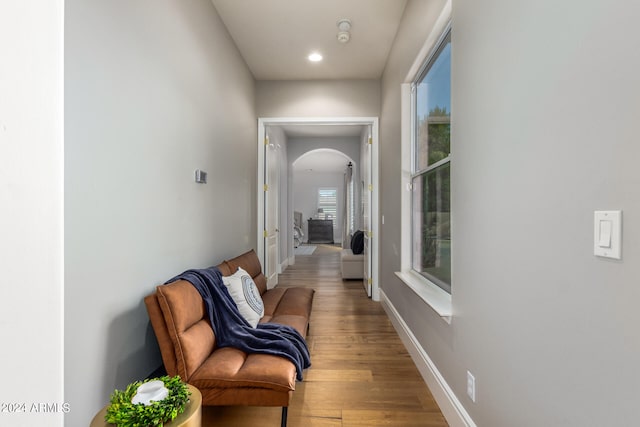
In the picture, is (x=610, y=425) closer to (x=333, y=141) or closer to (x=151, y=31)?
(x=151, y=31)

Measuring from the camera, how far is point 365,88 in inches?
166

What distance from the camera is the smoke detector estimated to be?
117 inches

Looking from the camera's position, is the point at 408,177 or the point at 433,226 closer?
the point at 433,226

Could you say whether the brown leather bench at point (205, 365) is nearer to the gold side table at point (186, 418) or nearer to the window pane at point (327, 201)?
the gold side table at point (186, 418)

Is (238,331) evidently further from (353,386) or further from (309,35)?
(309,35)

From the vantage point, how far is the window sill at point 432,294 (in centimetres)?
174

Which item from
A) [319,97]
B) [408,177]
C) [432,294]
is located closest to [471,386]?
[432,294]

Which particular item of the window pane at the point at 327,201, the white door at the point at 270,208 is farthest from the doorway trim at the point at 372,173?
the window pane at the point at 327,201

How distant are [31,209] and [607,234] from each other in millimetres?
1199

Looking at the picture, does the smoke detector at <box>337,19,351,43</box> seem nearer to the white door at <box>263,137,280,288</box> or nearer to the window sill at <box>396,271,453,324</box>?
the white door at <box>263,137,280,288</box>

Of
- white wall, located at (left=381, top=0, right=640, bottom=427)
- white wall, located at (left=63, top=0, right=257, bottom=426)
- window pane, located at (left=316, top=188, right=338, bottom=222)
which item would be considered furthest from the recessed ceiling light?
window pane, located at (left=316, top=188, right=338, bottom=222)

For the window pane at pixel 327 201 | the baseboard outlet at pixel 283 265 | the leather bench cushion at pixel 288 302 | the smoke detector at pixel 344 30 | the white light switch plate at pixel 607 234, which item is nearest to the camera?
the white light switch plate at pixel 607 234

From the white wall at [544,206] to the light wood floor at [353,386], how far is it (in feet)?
1.49

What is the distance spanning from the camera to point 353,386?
2.11m
